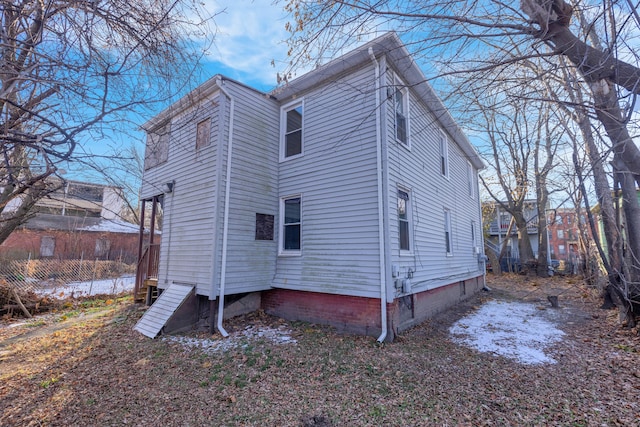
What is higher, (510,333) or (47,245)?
(47,245)

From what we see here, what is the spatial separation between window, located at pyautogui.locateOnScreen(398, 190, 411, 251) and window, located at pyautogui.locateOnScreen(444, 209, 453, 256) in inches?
121

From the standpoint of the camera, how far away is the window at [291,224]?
7.69 meters

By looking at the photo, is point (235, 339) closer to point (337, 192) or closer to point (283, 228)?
point (283, 228)

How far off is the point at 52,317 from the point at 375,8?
11503 millimetres

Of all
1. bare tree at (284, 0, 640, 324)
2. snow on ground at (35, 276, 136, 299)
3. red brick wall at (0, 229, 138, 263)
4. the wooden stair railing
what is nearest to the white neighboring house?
the wooden stair railing

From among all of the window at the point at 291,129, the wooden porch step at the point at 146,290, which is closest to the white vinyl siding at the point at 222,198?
the window at the point at 291,129

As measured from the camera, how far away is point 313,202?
24.1ft

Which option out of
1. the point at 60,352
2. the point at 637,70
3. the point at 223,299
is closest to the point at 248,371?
the point at 223,299

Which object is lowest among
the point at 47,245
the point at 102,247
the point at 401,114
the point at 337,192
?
the point at 102,247

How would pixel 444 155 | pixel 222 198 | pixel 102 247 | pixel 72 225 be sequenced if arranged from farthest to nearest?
pixel 102 247
pixel 72 225
pixel 444 155
pixel 222 198

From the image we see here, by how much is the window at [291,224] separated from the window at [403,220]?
8.29ft

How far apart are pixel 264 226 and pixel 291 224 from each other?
72 cm

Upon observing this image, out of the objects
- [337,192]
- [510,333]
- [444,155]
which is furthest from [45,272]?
[510,333]

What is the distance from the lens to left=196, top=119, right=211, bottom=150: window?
7.68 metres
